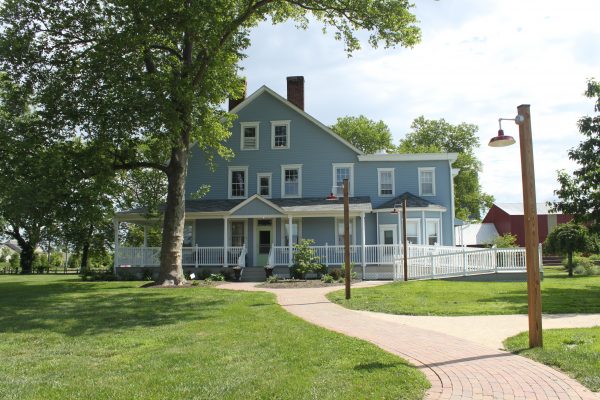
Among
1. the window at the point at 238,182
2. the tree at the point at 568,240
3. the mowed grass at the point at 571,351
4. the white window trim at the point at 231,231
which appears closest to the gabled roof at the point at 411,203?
the tree at the point at 568,240

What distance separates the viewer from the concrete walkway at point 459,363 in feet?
18.1

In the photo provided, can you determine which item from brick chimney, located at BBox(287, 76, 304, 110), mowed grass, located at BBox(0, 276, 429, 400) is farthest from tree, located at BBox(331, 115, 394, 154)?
mowed grass, located at BBox(0, 276, 429, 400)

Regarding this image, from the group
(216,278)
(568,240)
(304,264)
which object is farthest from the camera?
(568,240)

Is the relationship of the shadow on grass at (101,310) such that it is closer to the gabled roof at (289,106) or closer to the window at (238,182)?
the window at (238,182)

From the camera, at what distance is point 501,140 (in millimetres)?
8023

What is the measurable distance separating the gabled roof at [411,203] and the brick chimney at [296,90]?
26.1ft

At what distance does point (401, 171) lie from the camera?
28.7 metres

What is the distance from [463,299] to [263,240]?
1560 cm

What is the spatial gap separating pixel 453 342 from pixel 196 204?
21.8 meters

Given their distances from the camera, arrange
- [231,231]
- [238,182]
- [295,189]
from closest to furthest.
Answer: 1. [231,231]
2. [295,189]
3. [238,182]

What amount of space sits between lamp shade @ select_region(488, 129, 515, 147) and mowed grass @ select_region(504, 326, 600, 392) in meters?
3.12

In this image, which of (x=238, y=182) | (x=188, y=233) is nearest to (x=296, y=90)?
(x=238, y=182)

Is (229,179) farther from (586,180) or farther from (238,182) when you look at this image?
(586,180)

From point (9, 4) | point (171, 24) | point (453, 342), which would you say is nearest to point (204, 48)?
point (171, 24)
